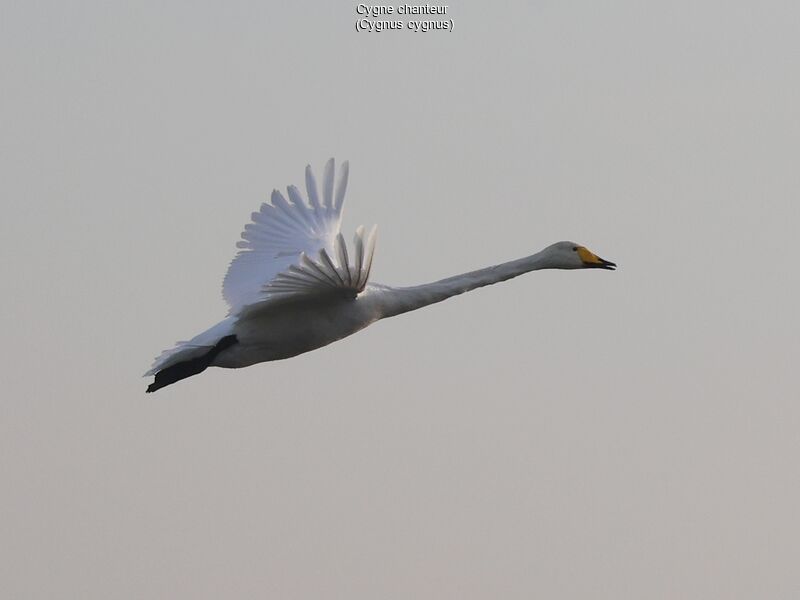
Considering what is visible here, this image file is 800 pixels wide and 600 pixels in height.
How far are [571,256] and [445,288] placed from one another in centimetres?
206

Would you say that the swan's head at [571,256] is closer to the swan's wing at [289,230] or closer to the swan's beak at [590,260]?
the swan's beak at [590,260]

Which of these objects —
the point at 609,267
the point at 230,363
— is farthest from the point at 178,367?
the point at 609,267

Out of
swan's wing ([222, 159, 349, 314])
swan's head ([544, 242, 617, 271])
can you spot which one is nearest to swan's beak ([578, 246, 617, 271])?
swan's head ([544, 242, 617, 271])

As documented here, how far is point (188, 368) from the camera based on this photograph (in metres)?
19.5

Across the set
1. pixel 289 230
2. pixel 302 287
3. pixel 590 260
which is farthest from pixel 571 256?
pixel 302 287

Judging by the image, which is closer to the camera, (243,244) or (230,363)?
(230,363)

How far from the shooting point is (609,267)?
2197 cm

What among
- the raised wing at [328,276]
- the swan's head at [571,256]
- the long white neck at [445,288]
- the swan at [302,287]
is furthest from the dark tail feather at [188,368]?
the swan's head at [571,256]

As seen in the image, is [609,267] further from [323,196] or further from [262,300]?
[262,300]

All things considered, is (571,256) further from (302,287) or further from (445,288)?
(302,287)

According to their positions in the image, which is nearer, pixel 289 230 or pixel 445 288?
pixel 445 288

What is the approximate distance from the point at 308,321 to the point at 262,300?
1.99 ft

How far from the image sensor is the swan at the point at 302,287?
17984mm

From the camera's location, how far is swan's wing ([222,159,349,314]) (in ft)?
66.6
